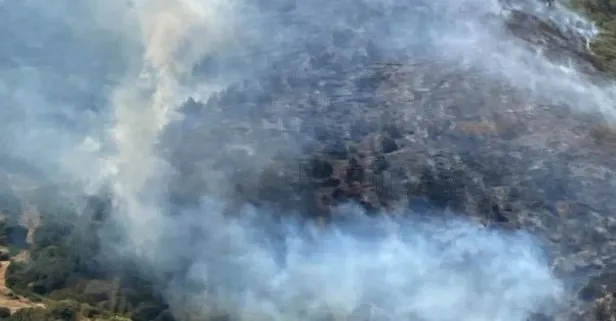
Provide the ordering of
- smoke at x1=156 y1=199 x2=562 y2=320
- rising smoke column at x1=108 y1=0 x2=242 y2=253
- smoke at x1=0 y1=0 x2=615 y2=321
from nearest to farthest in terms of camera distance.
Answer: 1. smoke at x1=156 y1=199 x2=562 y2=320
2. smoke at x1=0 y1=0 x2=615 y2=321
3. rising smoke column at x1=108 y1=0 x2=242 y2=253

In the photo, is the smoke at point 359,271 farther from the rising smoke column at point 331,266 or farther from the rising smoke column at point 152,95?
the rising smoke column at point 152,95

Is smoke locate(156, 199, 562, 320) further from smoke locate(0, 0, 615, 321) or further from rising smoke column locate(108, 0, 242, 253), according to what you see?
rising smoke column locate(108, 0, 242, 253)

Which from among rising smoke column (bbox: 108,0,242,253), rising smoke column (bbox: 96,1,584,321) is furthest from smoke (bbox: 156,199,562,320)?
rising smoke column (bbox: 108,0,242,253)

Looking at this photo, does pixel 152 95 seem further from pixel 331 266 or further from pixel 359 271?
pixel 359 271

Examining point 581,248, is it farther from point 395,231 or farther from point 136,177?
point 136,177

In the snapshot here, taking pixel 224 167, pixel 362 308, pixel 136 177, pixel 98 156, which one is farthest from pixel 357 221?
pixel 98 156

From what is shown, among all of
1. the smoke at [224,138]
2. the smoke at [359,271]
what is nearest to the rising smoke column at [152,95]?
the smoke at [224,138]

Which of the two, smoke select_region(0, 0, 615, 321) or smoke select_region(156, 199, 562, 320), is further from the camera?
smoke select_region(0, 0, 615, 321)

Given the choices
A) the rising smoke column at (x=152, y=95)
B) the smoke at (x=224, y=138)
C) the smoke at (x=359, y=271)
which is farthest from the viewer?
the rising smoke column at (x=152, y=95)

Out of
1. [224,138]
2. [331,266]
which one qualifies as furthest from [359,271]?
[224,138]
